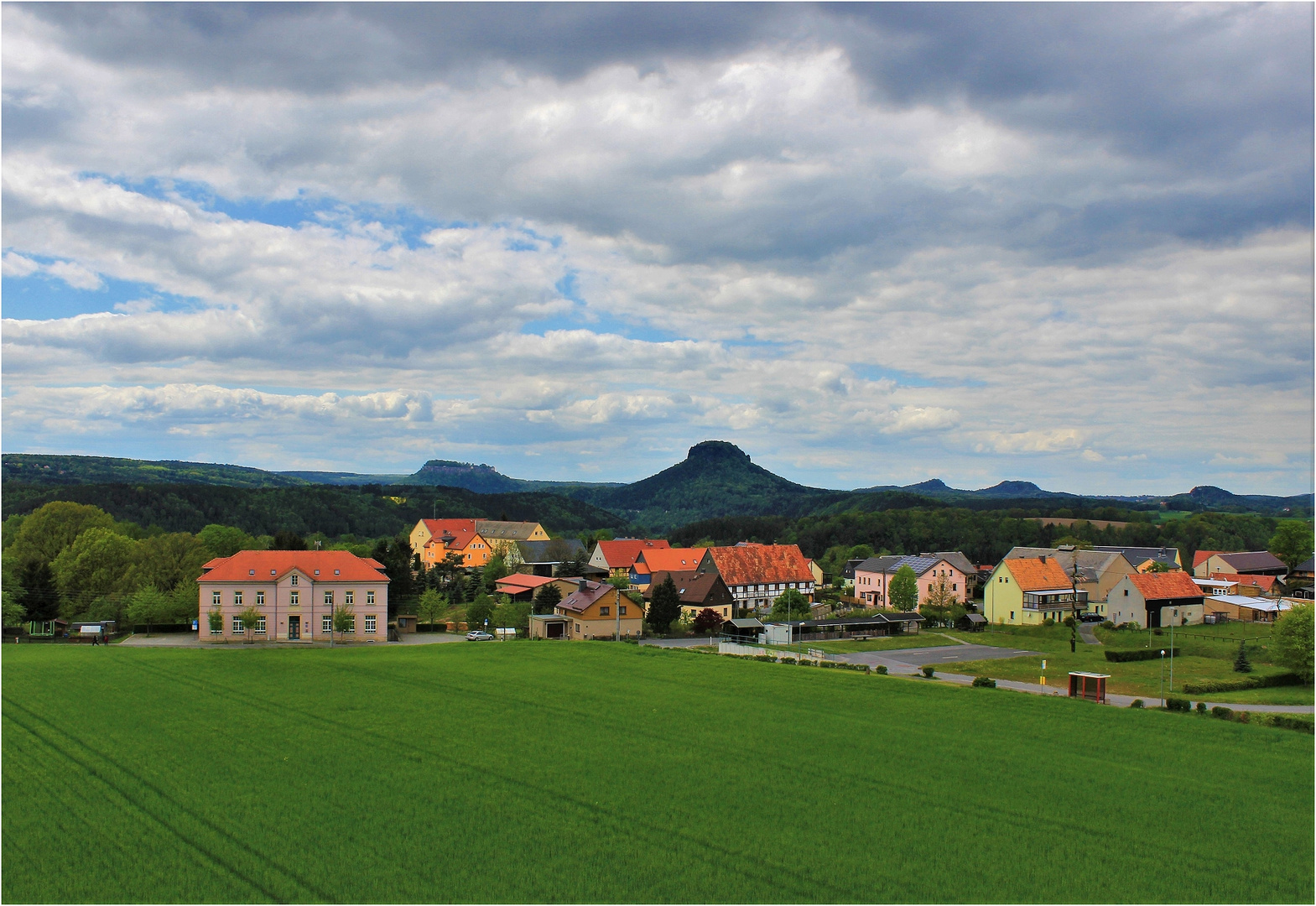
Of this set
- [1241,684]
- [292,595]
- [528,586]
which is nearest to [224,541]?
[292,595]

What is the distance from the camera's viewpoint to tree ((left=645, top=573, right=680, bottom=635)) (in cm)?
6562

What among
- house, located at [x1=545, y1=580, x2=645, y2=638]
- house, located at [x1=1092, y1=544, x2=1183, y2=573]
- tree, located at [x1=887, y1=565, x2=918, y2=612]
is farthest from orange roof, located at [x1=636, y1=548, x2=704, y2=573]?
house, located at [x1=1092, y1=544, x2=1183, y2=573]

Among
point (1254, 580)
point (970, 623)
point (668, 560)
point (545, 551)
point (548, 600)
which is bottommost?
point (970, 623)

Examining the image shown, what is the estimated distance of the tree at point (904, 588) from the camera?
76625 millimetres

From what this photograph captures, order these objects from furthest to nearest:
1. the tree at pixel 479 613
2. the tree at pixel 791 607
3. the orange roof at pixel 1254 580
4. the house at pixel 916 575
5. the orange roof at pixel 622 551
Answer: the orange roof at pixel 622 551 → the orange roof at pixel 1254 580 → the house at pixel 916 575 → the tree at pixel 791 607 → the tree at pixel 479 613

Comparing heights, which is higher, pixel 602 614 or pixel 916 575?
pixel 916 575

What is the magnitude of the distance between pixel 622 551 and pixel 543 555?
42.5 ft

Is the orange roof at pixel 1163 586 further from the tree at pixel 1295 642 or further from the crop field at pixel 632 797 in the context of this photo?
the crop field at pixel 632 797

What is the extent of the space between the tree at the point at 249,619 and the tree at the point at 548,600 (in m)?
21.6

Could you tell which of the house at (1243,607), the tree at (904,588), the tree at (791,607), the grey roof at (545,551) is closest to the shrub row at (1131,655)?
the tree at (791,607)

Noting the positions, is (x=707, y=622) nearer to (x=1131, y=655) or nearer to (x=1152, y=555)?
(x=1131, y=655)

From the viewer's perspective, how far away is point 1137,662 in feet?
164

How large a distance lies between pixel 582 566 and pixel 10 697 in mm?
61640

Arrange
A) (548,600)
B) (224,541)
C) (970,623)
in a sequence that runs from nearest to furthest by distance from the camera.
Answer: (970,623)
(548,600)
(224,541)
